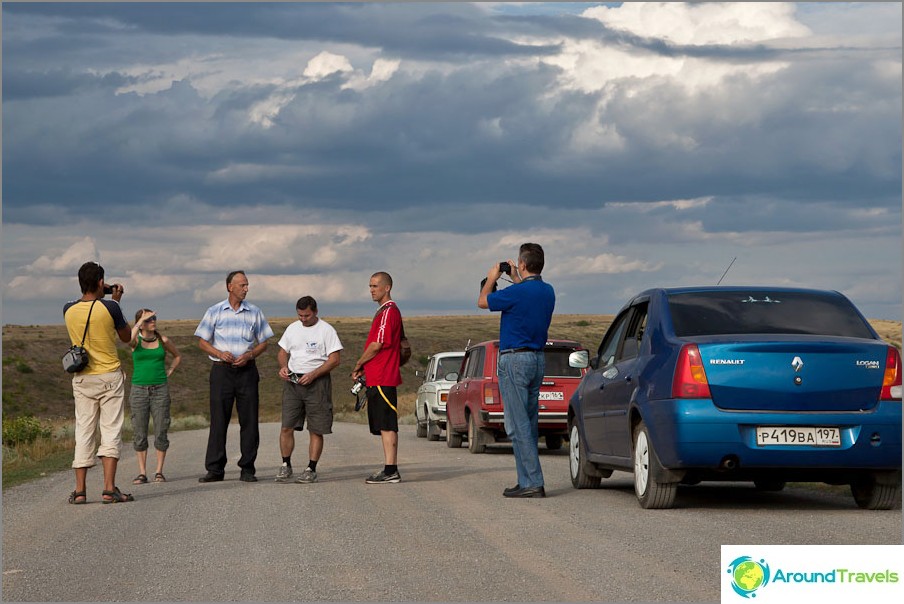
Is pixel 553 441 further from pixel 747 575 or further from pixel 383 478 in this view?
pixel 747 575

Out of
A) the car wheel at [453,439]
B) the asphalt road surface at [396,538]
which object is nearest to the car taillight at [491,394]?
the car wheel at [453,439]

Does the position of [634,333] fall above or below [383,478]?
above

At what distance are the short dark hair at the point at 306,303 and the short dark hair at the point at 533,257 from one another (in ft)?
10.2

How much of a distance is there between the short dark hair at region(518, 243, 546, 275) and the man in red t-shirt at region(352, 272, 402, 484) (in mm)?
1944

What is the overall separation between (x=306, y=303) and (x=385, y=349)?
1281mm

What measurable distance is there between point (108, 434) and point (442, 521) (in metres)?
3.59

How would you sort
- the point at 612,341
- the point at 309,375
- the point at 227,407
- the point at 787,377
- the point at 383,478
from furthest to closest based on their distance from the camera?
the point at 227,407
the point at 309,375
the point at 383,478
the point at 612,341
the point at 787,377

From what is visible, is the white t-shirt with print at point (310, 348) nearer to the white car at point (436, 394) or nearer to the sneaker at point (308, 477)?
the sneaker at point (308, 477)

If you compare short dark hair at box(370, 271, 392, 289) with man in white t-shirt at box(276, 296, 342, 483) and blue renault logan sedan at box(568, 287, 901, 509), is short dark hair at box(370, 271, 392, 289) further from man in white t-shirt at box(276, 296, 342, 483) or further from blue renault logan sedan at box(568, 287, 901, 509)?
blue renault logan sedan at box(568, 287, 901, 509)

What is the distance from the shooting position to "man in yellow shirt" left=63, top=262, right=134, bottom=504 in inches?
484

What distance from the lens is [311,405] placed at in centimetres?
1486

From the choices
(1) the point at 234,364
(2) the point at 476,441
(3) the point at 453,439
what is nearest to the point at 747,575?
(1) the point at 234,364

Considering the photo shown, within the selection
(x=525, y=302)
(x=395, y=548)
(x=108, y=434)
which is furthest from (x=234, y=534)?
(x=525, y=302)

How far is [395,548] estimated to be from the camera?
29.9 feet
